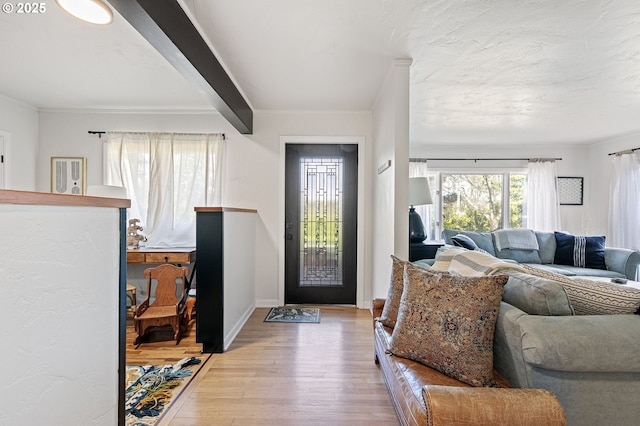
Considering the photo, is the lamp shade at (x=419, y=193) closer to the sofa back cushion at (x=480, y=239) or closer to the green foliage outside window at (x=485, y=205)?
the sofa back cushion at (x=480, y=239)

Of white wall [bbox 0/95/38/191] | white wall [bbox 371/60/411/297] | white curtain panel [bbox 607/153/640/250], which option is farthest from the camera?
white curtain panel [bbox 607/153/640/250]

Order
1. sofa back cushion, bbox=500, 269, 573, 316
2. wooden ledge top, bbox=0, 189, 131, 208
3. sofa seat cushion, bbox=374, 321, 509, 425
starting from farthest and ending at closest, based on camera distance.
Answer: sofa back cushion, bbox=500, 269, 573, 316
sofa seat cushion, bbox=374, 321, 509, 425
wooden ledge top, bbox=0, 189, 131, 208

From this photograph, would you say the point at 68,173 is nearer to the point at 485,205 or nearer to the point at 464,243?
the point at 464,243

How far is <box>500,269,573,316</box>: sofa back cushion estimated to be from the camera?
1.36 meters

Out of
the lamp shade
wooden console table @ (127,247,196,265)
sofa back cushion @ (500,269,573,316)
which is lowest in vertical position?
wooden console table @ (127,247,196,265)

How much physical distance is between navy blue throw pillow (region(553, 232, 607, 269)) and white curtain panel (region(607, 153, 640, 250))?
0.72 meters

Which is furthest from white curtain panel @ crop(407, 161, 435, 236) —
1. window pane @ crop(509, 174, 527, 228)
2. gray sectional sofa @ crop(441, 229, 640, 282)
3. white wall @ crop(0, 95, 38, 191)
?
white wall @ crop(0, 95, 38, 191)

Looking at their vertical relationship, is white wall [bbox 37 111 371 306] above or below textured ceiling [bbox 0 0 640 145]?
below

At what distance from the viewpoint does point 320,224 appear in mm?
3979

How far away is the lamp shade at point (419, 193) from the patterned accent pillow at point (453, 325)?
2.24m

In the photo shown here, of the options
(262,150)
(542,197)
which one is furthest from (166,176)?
(542,197)

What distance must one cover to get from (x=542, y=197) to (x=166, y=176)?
5.95 metres

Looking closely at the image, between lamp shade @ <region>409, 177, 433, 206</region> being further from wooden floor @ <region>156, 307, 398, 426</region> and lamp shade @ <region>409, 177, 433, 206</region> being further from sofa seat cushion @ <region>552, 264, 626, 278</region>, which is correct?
sofa seat cushion @ <region>552, 264, 626, 278</region>

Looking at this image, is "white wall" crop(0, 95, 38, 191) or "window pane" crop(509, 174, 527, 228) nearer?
"white wall" crop(0, 95, 38, 191)
